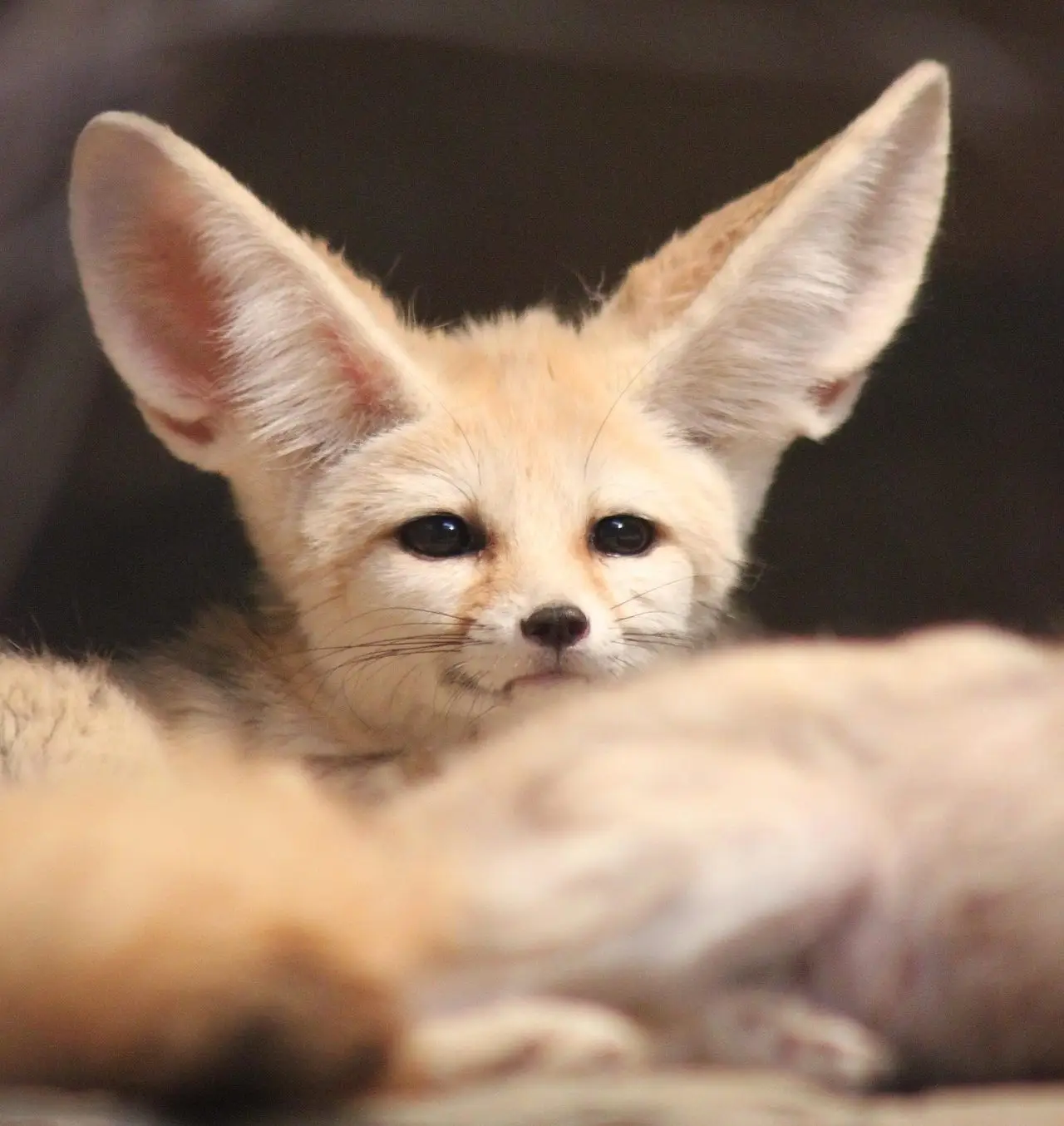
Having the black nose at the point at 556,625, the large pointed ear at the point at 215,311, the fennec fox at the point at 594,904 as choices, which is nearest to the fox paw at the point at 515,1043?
the fennec fox at the point at 594,904

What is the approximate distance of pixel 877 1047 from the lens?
0.87 metres

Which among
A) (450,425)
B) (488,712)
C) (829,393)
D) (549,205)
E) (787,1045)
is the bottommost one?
(787,1045)

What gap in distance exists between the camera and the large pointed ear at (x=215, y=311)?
1.45 m

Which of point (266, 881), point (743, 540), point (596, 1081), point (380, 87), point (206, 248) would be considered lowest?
point (596, 1081)

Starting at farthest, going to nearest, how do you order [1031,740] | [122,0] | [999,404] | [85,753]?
[999,404] → [122,0] → [85,753] → [1031,740]

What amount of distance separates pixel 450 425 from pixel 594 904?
77 cm

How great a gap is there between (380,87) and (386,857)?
63.3 inches

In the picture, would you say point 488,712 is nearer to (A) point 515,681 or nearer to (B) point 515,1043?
(A) point 515,681

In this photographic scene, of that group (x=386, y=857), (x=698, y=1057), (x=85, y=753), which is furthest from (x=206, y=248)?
(x=698, y=1057)

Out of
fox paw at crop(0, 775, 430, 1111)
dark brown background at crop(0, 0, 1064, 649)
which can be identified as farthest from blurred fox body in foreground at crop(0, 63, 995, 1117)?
dark brown background at crop(0, 0, 1064, 649)

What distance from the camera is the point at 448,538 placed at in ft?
4.65

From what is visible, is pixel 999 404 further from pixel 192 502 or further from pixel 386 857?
pixel 386 857

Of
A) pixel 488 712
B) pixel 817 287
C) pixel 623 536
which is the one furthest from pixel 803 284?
pixel 488 712

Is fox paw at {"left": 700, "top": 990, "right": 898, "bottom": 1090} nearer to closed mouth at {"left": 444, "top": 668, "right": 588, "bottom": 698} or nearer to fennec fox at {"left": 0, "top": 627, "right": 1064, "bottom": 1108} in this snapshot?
fennec fox at {"left": 0, "top": 627, "right": 1064, "bottom": 1108}
